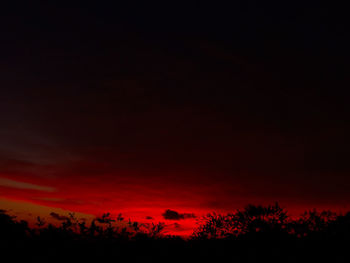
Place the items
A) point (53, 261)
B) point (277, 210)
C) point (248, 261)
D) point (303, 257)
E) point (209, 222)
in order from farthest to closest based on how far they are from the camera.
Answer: point (209, 222) → point (277, 210) → point (303, 257) → point (248, 261) → point (53, 261)

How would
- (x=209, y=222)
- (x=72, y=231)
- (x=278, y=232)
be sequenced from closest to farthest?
(x=72, y=231)
(x=278, y=232)
(x=209, y=222)

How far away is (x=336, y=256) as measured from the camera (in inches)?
907

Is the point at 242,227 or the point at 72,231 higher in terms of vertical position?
the point at 242,227

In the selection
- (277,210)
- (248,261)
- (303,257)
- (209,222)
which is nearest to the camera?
(248,261)

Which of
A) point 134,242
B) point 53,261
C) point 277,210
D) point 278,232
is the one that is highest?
point 277,210

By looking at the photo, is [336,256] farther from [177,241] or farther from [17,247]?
[17,247]

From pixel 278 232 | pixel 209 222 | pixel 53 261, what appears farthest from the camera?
pixel 209 222

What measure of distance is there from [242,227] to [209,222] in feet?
Result: 14.5

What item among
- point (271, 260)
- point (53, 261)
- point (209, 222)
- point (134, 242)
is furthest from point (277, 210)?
point (53, 261)

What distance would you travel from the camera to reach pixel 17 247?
51.2 ft

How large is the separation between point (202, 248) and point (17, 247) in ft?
29.8

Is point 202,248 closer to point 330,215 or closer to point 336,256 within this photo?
point 336,256

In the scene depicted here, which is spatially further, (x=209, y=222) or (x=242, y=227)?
(x=209, y=222)

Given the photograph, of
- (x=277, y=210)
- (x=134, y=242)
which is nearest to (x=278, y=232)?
(x=277, y=210)
